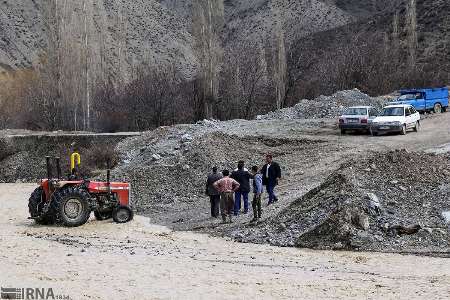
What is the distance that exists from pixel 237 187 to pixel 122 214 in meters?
3.75

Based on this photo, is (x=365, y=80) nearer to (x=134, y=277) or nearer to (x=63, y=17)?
(x=63, y=17)

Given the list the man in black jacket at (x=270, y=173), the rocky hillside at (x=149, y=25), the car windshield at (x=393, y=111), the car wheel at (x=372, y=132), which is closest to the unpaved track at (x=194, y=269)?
the man in black jacket at (x=270, y=173)

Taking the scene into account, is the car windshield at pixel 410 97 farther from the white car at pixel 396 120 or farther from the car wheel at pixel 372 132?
the car wheel at pixel 372 132

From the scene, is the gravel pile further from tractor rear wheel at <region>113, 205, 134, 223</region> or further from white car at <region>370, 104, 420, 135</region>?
tractor rear wheel at <region>113, 205, 134, 223</region>

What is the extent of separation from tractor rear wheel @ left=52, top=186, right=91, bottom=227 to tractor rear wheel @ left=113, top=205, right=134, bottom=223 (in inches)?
50.7

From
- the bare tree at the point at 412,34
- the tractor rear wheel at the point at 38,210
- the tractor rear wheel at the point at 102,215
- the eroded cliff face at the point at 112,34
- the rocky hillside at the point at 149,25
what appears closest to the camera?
the tractor rear wheel at the point at 38,210

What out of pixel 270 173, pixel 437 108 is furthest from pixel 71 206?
pixel 437 108

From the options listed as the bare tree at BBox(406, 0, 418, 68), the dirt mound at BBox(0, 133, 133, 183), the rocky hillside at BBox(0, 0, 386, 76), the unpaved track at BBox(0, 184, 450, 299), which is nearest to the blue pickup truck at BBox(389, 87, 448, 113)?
the dirt mound at BBox(0, 133, 133, 183)

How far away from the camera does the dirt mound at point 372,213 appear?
639 inches

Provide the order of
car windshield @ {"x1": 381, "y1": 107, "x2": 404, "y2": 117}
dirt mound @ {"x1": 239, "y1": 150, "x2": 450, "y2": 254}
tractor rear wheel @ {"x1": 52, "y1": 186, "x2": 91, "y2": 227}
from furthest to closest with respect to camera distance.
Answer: car windshield @ {"x1": 381, "y1": 107, "x2": 404, "y2": 117}, tractor rear wheel @ {"x1": 52, "y1": 186, "x2": 91, "y2": 227}, dirt mound @ {"x1": 239, "y1": 150, "x2": 450, "y2": 254}

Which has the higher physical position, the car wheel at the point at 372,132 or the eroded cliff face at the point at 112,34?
the eroded cliff face at the point at 112,34

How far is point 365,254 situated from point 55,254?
23.2ft

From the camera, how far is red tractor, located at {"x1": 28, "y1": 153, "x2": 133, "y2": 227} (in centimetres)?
1878

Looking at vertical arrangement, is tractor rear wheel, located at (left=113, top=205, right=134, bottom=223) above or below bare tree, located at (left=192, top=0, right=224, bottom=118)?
below
